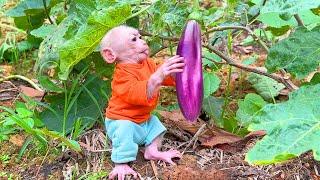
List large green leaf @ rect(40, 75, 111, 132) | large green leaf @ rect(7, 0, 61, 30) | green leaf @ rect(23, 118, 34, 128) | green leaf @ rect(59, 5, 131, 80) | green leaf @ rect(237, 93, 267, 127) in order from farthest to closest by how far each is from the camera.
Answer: large green leaf @ rect(7, 0, 61, 30), large green leaf @ rect(40, 75, 111, 132), green leaf @ rect(237, 93, 267, 127), green leaf @ rect(23, 118, 34, 128), green leaf @ rect(59, 5, 131, 80)

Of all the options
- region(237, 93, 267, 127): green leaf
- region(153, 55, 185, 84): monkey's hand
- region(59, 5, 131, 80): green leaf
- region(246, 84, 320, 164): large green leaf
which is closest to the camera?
region(246, 84, 320, 164): large green leaf

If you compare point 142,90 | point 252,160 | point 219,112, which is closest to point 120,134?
point 142,90

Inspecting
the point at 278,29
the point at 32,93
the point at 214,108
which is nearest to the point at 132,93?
the point at 214,108

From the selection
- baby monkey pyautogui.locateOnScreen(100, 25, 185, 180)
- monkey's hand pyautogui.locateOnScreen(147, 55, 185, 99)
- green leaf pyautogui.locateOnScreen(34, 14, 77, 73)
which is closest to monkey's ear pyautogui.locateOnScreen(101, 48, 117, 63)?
baby monkey pyautogui.locateOnScreen(100, 25, 185, 180)

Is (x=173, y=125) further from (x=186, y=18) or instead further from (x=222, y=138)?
(x=186, y=18)

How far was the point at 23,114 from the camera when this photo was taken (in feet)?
7.03

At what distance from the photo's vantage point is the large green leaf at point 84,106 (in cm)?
230

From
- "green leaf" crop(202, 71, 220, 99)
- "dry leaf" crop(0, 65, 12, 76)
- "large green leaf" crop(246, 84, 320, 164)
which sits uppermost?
"large green leaf" crop(246, 84, 320, 164)

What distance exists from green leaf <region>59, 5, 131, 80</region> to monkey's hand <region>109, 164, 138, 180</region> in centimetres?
41

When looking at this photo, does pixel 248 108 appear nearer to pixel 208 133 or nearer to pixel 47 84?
pixel 208 133

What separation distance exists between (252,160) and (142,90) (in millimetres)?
554

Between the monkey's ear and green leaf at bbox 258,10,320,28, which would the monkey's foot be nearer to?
the monkey's ear

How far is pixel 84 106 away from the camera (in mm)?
2363

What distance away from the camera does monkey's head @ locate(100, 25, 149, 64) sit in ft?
6.34
